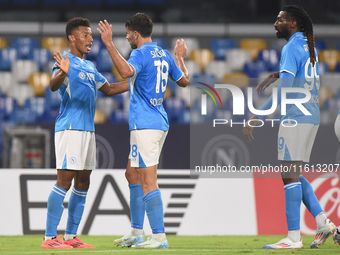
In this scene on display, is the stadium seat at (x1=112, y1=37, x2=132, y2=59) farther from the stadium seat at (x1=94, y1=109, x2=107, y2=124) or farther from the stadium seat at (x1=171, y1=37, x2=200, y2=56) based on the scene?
the stadium seat at (x1=94, y1=109, x2=107, y2=124)

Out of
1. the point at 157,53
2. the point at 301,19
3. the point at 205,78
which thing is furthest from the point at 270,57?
the point at 157,53

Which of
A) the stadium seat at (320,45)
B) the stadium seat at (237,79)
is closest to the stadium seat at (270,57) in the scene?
the stadium seat at (237,79)

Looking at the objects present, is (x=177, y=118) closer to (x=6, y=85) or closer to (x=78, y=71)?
(x=6, y=85)

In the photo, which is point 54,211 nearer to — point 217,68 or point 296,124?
point 296,124

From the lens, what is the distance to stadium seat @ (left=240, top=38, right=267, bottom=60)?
13433 mm

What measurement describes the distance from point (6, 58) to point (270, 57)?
18.2ft

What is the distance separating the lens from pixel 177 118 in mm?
11586

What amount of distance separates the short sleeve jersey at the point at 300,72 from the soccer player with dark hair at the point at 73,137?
5.73 feet

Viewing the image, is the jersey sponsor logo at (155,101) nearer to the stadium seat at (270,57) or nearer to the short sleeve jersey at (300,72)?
the short sleeve jersey at (300,72)

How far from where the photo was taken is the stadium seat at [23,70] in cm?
1248

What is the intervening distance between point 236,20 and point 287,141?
30.0ft

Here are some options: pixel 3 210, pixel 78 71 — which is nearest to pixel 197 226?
pixel 3 210

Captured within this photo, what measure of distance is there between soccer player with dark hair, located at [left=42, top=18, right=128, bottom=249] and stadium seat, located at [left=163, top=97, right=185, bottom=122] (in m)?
5.91

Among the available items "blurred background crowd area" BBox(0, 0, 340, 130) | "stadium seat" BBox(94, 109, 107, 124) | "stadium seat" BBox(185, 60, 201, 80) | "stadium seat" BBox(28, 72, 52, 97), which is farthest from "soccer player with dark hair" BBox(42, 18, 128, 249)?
"stadium seat" BBox(185, 60, 201, 80)
